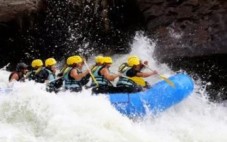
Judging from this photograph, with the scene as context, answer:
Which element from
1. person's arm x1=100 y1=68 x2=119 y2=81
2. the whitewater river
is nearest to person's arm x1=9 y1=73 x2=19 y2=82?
the whitewater river

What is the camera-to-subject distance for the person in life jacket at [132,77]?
8.73 m

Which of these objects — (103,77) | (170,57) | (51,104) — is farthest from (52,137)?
(170,57)

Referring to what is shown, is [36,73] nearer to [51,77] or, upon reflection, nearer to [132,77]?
[51,77]

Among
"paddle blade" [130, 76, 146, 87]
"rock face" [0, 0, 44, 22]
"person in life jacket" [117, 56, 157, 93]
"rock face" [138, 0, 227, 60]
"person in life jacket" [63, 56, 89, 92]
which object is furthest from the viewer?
"rock face" [0, 0, 44, 22]

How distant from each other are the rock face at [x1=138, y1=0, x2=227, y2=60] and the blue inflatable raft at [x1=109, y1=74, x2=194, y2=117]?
5.18 feet

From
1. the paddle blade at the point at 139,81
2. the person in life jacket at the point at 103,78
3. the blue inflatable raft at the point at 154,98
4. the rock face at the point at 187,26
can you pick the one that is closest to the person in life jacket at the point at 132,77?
the paddle blade at the point at 139,81

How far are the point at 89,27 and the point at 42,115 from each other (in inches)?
192

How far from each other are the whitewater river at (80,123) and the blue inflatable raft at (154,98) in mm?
161

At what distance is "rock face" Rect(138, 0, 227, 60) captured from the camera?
1014cm

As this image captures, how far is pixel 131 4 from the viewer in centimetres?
1153

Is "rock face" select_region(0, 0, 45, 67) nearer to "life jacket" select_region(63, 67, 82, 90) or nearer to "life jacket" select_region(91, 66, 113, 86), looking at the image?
"life jacket" select_region(63, 67, 82, 90)

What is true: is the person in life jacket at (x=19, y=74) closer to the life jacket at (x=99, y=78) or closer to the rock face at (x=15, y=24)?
the life jacket at (x=99, y=78)

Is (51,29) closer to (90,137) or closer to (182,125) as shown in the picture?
(182,125)

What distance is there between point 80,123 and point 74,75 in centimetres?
160
